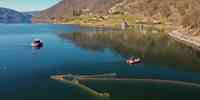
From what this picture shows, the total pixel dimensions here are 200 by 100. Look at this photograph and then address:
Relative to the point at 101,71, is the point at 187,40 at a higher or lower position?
higher

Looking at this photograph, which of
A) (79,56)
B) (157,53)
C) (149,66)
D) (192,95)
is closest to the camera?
(192,95)

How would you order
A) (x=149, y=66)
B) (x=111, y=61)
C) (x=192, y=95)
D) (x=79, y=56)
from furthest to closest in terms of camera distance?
(x=79, y=56)
(x=111, y=61)
(x=149, y=66)
(x=192, y=95)

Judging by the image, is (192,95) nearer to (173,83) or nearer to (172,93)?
(172,93)

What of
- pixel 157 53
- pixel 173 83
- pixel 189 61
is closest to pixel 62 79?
pixel 173 83

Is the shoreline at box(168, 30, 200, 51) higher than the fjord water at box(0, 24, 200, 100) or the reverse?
higher

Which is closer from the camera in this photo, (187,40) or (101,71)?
(101,71)

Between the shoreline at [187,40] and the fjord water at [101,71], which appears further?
the shoreline at [187,40]

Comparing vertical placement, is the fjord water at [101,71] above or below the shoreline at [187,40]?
below

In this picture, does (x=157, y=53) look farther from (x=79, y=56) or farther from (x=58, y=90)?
(x=58, y=90)

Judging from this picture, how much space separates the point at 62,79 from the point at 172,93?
89.8 feet

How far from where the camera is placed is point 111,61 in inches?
4459

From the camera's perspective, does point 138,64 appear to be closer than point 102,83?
No

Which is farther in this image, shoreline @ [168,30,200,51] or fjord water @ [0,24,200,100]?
shoreline @ [168,30,200,51]

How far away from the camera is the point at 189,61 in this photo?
115250 millimetres
